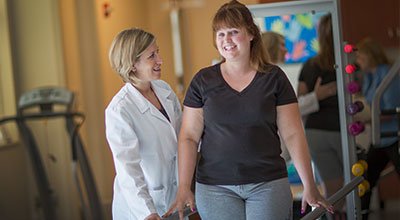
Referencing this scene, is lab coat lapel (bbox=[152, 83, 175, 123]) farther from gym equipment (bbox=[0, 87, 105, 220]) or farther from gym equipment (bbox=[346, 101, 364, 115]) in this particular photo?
gym equipment (bbox=[346, 101, 364, 115])

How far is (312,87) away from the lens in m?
3.65

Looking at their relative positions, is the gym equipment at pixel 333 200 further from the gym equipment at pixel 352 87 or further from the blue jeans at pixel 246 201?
the gym equipment at pixel 352 87

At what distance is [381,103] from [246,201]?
222cm

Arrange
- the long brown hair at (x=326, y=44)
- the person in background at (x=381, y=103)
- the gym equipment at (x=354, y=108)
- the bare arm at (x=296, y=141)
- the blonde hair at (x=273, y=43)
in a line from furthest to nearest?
the person in background at (x=381, y=103)
the long brown hair at (x=326, y=44)
the gym equipment at (x=354, y=108)
the blonde hair at (x=273, y=43)
the bare arm at (x=296, y=141)

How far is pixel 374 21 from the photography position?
525 cm

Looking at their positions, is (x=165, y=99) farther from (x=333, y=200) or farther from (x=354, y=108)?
(x=354, y=108)

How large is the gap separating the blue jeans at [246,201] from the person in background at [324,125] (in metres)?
1.53

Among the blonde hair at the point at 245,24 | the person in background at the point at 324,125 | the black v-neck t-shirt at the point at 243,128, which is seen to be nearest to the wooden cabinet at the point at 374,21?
the person in background at the point at 324,125

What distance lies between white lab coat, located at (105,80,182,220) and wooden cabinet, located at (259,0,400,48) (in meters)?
3.10

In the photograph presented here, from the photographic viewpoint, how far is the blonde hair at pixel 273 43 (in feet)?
10.4

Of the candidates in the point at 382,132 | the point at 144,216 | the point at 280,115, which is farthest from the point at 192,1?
the point at 382,132

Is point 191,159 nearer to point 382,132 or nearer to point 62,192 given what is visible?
point 62,192

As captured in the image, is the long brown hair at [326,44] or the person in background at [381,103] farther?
the person in background at [381,103]

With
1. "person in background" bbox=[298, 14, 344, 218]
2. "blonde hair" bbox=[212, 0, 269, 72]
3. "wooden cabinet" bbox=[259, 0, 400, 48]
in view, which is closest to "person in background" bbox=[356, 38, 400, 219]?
"person in background" bbox=[298, 14, 344, 218]
